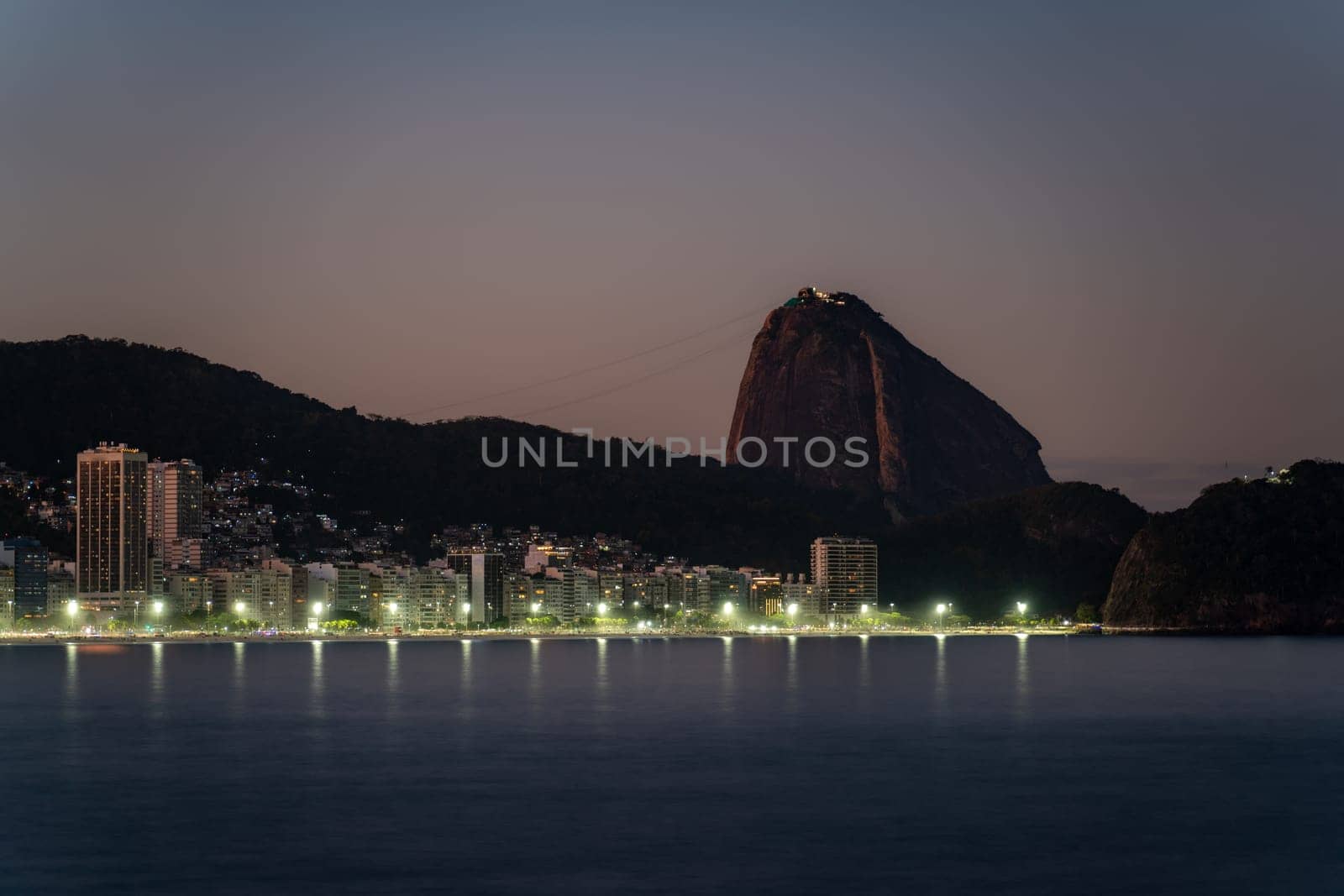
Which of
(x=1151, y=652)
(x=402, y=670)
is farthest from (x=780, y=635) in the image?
(x=402, y=670)

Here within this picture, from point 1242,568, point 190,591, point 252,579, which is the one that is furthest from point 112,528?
point 1242,568

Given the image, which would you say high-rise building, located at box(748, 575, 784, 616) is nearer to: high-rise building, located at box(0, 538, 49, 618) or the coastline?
the coastline

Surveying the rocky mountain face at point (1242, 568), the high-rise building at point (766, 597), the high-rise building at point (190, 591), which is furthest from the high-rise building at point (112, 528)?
the rocky mountain face at point (1242, 568)

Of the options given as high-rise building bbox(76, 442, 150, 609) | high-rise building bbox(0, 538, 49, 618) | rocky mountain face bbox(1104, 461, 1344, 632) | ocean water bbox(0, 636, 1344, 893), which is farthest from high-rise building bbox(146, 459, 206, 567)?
rocky mountain face bbox(1104, 461, 1344, 632)

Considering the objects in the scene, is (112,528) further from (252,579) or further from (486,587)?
(486,587)

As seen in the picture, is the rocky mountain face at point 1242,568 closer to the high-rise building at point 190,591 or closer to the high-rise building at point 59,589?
the high-rise building at point 190,591

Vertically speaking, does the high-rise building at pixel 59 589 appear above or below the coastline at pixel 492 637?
above

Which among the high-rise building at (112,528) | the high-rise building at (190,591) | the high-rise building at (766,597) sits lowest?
the high-rise building at (766,597)
